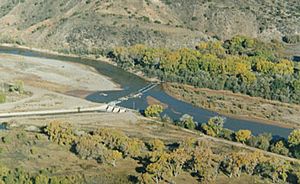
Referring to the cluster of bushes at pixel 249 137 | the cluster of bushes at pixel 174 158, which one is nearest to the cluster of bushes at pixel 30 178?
the cluster of bushes at pixel 174 158

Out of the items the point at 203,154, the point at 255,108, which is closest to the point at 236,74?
the point at 255,108

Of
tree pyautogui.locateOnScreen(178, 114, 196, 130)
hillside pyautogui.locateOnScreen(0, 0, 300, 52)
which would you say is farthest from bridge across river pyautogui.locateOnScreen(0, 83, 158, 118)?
hillside pyautogui.locateOnScreen(0, 0, 300, 52)

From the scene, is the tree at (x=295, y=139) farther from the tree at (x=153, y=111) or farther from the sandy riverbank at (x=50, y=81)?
the sandy riverbank at (x=50, y=81)

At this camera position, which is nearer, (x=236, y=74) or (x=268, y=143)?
(x=268, y=143)

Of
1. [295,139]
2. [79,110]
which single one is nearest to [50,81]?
[79,110]

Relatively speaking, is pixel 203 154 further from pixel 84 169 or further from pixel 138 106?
pixel 138 106

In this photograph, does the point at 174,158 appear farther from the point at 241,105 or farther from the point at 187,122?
the point at 241,105
